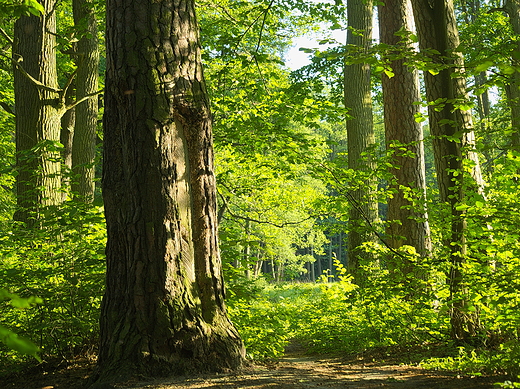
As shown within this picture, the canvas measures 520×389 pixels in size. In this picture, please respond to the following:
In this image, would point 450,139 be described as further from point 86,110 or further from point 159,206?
point 86,110

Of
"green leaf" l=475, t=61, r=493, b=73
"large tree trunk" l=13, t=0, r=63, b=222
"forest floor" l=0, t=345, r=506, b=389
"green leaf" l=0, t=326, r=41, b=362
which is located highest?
"large tree trunk" l=13, t=0, r=63, b=222

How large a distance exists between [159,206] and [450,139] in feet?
9.30

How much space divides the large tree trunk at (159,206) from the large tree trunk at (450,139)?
2208 mm

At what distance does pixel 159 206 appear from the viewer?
3473mm

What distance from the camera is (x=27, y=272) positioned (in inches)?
178

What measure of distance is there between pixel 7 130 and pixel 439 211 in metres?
11.5

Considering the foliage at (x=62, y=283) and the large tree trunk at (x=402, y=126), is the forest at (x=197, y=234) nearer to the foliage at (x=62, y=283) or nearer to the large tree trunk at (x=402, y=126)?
the foliage at (x=62, y=283)

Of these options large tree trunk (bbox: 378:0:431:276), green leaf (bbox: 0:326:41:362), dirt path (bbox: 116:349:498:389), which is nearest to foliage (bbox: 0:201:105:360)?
dirt path (bbox: 116:349:498:389)

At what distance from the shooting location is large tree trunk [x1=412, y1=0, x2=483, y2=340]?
14.3 ft

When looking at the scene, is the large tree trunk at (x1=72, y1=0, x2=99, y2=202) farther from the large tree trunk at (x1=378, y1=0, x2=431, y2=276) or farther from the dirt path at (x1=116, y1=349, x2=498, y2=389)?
the dirt path at (x1=116, y1=349, x2=498, y2=389)

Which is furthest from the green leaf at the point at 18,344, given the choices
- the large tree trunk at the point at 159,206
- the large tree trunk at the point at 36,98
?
the large tree trunk at the point at 36,98

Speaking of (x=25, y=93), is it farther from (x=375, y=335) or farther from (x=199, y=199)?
(x=375, y=335)

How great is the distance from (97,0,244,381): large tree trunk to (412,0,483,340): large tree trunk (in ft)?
7.24

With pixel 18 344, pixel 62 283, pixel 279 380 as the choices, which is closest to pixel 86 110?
pixel 62 283
